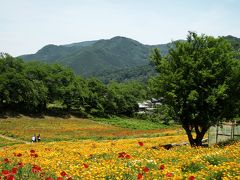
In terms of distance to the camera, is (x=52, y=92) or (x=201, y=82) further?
(x=52, y=92)

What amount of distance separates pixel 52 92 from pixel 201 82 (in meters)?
82.2

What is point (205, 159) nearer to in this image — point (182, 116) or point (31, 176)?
point (31, 176)

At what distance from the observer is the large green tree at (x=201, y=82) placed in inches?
963

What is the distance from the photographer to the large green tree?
2447 centimetres

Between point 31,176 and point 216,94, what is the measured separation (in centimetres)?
1667

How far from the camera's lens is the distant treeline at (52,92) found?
8981 cm

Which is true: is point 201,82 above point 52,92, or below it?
above

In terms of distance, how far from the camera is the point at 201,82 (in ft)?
81.3

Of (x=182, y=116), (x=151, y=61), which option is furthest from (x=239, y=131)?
(x=151, y=61)

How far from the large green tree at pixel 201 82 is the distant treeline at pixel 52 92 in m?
68.0

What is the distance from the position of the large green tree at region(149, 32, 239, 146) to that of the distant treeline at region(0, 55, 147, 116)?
67968 millimetres

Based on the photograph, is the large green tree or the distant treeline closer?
the large green tree

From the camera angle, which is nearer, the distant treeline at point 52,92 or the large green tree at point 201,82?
the large green tree at point 201,82

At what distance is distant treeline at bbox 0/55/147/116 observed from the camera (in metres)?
89.8
